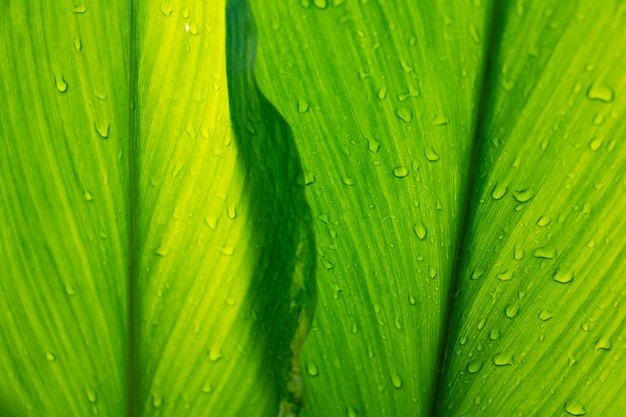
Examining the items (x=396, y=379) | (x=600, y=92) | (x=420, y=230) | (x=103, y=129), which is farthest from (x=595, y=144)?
(x=103, y=129)

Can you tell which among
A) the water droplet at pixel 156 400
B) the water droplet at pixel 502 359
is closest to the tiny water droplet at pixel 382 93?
the water droplet at pixel 502 359

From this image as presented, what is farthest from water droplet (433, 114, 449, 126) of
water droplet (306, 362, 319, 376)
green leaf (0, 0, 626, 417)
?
water droplet (306, 362, 319, 376)

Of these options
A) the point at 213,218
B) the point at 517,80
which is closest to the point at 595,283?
the point at 517,80

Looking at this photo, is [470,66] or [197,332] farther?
[197,332]

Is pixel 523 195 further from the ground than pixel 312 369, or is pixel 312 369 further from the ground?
pixel 523 195

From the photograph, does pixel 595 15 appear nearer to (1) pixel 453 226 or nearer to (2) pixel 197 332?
(1) pixel 453 226

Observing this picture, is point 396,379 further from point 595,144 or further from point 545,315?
point 595,144
